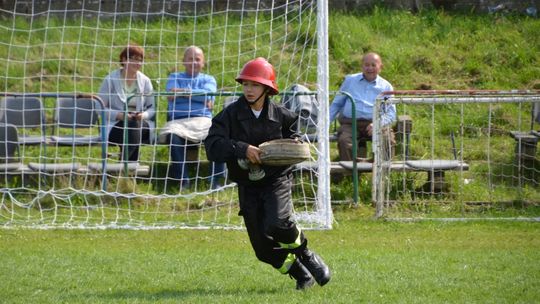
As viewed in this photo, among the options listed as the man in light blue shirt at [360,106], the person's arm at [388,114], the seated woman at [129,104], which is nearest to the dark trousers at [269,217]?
the person's arm at [388,114]

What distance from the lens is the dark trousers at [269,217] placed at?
7.12 m

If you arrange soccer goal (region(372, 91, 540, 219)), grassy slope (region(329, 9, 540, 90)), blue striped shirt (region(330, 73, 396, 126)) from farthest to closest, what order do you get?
grassy slope (region(329, 9, 540, 90)), blue striped shirt (region(330, 73, 396, 126)), soccer goal (region(372, 91, 540, 219))

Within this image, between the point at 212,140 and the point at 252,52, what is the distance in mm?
→ 7119

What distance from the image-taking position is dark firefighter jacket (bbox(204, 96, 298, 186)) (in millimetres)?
7195

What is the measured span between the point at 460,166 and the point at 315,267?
4.67 metres

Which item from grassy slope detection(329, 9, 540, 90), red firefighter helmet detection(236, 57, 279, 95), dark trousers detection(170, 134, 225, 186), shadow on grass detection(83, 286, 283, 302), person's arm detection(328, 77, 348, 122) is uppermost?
grassy slope detection(329, 9, 540, 90)

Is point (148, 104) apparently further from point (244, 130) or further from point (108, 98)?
point (244, 130)

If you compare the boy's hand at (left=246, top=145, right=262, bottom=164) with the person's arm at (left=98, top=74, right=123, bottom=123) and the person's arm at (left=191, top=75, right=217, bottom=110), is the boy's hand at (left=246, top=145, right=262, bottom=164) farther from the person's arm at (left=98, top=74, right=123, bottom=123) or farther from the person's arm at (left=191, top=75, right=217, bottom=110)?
the person's arm at (left=98, top=74, right=123, bottom=123)

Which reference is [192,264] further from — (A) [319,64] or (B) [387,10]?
(B) [387,10]

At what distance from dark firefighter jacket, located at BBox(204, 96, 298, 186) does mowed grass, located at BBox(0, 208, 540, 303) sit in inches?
32.5

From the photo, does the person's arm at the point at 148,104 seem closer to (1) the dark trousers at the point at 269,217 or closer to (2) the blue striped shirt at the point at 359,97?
(2) the blue striped shirt at the point at 359,97

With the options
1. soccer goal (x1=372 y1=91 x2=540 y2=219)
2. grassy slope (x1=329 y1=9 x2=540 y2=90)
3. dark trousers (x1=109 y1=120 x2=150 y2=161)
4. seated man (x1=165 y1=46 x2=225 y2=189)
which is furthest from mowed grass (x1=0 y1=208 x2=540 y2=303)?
grassy slope (x1=329 y1=9 x2=540 y2=90)

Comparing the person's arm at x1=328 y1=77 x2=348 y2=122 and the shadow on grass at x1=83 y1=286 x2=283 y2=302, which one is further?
the person's arm at x1=328 y1=77 x2=348 y2=122

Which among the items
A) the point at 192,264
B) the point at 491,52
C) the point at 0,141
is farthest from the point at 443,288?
the point at 491,52
